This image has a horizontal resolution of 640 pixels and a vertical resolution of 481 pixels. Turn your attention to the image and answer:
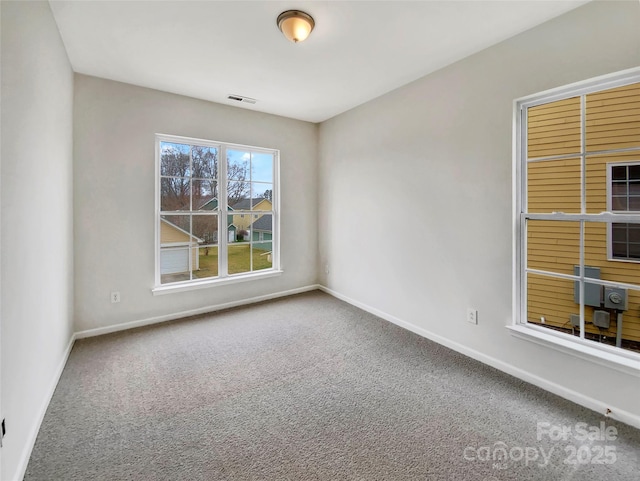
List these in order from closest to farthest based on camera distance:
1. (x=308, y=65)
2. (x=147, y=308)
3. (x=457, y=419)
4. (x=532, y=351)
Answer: (x=457, y=419) < (x=532, y=351) < (x=308, y=65) < (x=147, y=308)

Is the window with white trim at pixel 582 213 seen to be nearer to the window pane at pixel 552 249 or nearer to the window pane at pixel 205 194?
the window pane at pixel 552 249

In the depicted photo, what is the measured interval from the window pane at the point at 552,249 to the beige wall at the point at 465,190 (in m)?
0.20

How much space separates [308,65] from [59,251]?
106 inches

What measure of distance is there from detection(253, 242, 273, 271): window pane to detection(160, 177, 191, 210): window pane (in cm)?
110

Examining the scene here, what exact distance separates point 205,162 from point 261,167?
2.62 ft

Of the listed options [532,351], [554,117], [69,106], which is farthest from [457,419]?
[69,106]

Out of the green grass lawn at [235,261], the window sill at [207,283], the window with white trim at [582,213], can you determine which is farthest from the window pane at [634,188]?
the green grass lawn at [235,261]

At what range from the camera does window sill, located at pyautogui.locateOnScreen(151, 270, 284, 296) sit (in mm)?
3318

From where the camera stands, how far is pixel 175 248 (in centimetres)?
348

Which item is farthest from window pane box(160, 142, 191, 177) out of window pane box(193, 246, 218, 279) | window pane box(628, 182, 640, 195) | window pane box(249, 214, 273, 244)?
window pane box(628, 182, 640, 195)

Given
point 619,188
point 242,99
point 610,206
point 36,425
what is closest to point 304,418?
point 36,425

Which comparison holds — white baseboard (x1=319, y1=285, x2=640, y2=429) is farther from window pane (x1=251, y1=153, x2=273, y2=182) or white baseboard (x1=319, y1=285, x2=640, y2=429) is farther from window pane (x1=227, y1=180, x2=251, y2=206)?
window pane (x1=251, y1=153, x2=273, y2=182)

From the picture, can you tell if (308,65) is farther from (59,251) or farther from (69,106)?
(59,251)

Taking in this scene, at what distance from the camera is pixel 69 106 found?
2602mm
